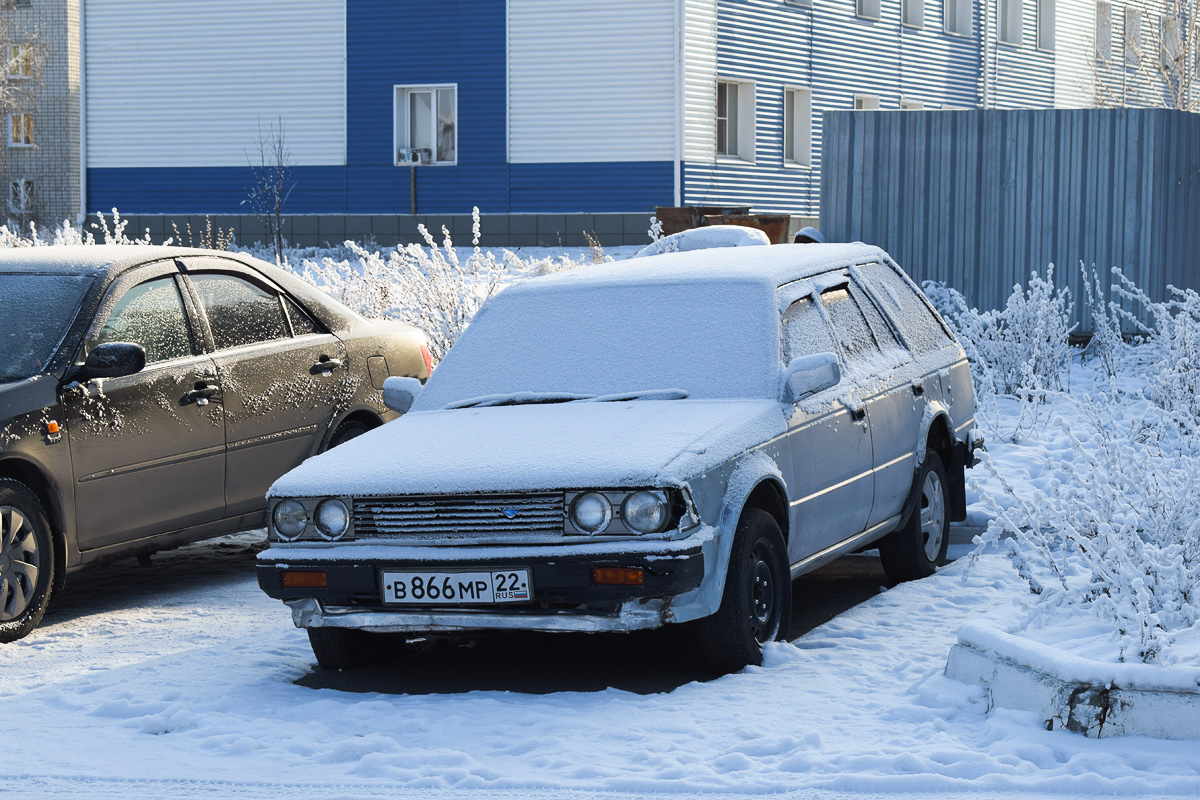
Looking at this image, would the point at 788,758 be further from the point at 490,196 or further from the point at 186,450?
the point at 490,196

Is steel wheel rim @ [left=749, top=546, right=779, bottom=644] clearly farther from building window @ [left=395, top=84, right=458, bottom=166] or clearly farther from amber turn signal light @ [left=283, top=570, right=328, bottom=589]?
building window @ [left=395, top=84, right=458, bottom=166]

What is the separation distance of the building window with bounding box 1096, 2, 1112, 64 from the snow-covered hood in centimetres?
3865

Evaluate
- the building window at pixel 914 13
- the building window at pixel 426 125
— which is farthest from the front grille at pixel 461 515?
the building window at pixel 914 13

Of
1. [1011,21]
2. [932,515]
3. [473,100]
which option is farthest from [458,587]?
[1011,21]

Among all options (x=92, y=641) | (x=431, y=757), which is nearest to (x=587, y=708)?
(x=431, y=757)

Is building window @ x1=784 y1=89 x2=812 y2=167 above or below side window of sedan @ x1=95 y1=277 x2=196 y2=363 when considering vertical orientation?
above

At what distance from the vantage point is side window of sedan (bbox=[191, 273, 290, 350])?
8102 mm

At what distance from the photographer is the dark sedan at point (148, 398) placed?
22.9 ft

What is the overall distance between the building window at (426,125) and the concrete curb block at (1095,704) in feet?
83.2

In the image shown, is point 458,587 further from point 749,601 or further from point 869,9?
point 869,9

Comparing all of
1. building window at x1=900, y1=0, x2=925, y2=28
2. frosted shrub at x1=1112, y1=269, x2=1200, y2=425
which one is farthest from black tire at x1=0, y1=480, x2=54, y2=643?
building window at x1=900, y1=0, x2=925, y2=28

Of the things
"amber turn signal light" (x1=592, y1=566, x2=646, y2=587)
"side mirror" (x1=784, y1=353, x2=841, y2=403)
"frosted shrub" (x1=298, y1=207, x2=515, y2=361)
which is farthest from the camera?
"frosted shrub" (x1=298, y1=207, x2=515, y2=361)

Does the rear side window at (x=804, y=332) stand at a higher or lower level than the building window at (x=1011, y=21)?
lower

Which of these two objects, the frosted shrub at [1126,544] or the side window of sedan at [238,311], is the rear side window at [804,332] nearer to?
the frosted shrub at [1126,544]
